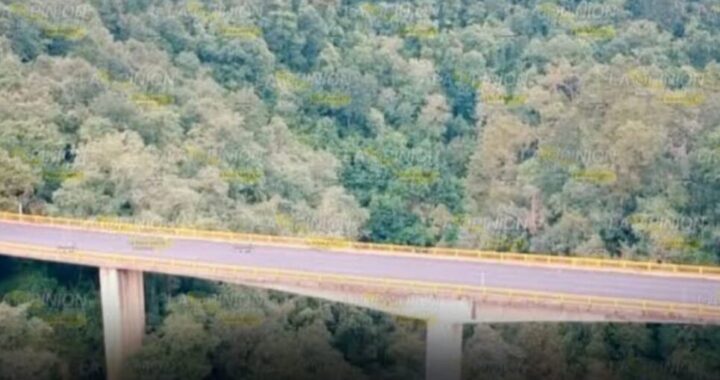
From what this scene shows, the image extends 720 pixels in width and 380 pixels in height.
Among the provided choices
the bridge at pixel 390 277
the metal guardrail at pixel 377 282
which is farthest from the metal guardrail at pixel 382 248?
the metal guardrail at pixel 377 282

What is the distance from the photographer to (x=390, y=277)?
1185 centimetres

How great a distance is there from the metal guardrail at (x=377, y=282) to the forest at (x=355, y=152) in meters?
0.64

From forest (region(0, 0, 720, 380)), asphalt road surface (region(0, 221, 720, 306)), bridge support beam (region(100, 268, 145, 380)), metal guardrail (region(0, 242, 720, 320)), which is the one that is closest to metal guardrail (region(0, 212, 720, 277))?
asphalt road surface (region(0, 221, 720, 306))

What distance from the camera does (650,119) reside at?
49.9ft

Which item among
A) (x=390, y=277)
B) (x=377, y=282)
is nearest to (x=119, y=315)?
(x=377, y=282)

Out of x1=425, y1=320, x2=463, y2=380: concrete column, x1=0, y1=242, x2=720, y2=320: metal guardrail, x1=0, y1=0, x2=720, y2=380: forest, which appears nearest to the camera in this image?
x1=0, y1=242, x2=720, y2=320: metal guardrail

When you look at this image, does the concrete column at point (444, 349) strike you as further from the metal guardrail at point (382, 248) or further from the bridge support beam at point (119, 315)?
the bridge support beam at point (119, 315)

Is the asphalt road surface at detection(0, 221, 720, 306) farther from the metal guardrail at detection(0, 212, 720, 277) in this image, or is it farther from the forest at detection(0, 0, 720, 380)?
the forest at detection(0, 0, 720, 380)

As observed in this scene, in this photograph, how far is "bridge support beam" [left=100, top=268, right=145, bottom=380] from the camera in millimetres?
12469

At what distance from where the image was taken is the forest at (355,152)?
1270 centimetres

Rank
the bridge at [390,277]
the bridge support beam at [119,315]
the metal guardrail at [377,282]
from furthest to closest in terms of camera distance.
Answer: the bridge support beam at [119,315], the bridge at [390,277], the metal guardrail at [377,282]

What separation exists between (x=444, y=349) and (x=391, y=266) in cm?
116

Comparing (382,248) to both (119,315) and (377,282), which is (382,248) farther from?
(119,315)

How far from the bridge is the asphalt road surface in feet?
0.04
